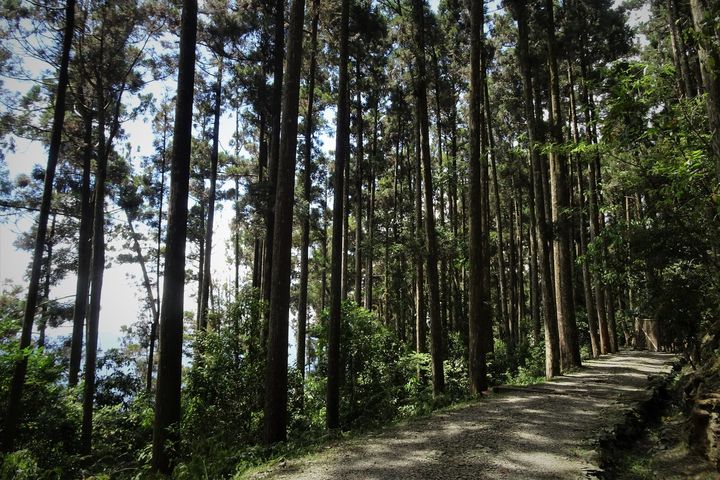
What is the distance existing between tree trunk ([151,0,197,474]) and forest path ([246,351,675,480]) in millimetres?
2601

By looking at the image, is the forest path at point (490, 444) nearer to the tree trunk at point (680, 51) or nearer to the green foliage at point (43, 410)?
the green foliage at point (43, 410)

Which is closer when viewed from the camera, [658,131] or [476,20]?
[658,131]

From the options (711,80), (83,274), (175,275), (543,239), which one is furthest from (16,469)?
(83,274)

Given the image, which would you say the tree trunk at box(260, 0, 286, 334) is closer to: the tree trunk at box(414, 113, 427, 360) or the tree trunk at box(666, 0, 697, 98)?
the tree trunk at box(414, 113, 427, 360)

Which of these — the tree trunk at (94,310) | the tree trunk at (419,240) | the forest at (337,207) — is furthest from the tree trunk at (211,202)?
the tree trunk at (419,240)

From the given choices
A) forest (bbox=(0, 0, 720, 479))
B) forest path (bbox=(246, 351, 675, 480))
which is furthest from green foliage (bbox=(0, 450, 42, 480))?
forest path (bbox=(246, 351, 675, 480))

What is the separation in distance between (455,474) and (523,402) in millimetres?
4082

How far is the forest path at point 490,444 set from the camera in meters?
4.42

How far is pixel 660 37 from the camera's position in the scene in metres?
18.9

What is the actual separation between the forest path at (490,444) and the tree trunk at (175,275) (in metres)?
2.60

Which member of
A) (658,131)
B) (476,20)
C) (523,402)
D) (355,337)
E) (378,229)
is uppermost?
(476,20)

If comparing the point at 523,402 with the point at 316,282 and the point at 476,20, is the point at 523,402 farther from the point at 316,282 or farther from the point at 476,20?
the point at 316,282

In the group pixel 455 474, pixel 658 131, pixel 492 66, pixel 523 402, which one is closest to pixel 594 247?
pixel 658 131

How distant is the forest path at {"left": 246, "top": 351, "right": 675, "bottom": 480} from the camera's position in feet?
14.5
